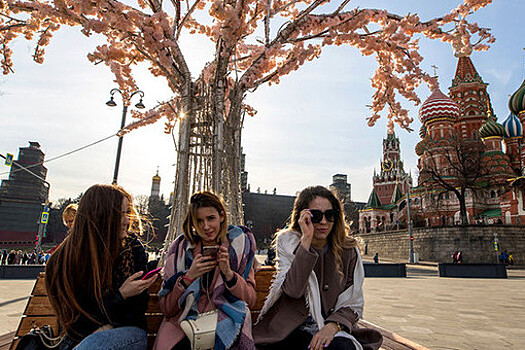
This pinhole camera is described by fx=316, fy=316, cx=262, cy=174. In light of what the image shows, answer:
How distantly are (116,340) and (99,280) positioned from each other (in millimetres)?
324

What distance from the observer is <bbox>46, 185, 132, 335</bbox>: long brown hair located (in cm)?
168

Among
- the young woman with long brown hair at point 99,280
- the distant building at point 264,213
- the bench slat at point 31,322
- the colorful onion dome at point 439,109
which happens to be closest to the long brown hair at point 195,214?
the young woman with long brown hair at point 99,280

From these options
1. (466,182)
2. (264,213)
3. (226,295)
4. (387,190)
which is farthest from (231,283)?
(387,190)

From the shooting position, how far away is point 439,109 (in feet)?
113

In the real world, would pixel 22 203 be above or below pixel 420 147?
below

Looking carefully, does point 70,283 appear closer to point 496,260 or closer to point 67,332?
point 67,332

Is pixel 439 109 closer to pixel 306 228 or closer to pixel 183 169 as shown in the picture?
pixel 183 169

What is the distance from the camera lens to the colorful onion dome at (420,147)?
3395cm

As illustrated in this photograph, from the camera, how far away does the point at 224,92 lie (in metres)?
3.56

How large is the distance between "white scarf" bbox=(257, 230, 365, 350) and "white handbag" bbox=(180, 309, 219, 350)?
50 cm

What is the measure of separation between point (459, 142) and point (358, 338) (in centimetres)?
3318

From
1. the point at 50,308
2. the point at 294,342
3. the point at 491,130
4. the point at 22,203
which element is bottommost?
the point at 294,342

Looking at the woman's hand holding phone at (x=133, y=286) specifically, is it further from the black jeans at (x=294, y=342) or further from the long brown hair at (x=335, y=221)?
the long brown hair at (x=335, y=221)

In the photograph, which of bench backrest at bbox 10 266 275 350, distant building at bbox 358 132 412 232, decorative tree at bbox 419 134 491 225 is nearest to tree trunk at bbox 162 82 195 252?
bench backrest at bbox 10 266 275 350
